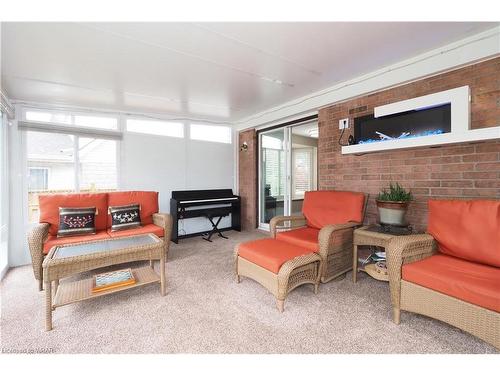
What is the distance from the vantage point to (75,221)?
9.70ft

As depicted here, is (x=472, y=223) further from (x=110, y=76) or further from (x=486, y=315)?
(x=110, y=76)

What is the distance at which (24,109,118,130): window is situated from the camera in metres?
3.64

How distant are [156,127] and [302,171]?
319 centimetres

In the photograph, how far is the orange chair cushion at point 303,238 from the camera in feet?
8.12

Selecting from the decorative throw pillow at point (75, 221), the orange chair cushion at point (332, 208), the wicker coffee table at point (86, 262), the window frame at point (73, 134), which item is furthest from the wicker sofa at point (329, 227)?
the window frame at point (73, 134)

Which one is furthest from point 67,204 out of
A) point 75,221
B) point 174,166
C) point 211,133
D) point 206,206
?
point 211,133

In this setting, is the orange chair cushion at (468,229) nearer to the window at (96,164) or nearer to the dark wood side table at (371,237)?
the dark wood side table at (371,237)

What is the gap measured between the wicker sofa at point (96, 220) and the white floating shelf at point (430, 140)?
270 cm

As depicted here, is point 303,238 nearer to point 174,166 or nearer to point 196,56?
point 196,56

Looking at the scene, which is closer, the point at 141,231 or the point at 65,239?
the point at 65,239

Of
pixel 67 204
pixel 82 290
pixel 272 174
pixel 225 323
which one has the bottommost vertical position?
pixel 225 323

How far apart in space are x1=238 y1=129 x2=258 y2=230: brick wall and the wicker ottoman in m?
2.60

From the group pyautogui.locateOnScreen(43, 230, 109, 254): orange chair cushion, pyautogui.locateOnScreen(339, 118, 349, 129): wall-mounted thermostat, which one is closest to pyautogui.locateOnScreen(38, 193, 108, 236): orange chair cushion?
pyautogui.locateOnScreen(43, 230, 109, 254): orange chair cushion
